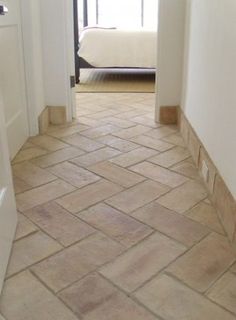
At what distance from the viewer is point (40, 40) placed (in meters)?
2.52

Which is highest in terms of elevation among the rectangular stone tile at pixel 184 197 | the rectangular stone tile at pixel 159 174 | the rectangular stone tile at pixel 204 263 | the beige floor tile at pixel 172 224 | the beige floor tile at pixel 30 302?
the rectangular stone tile at pixel 159 174

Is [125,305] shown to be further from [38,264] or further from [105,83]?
[105,83]

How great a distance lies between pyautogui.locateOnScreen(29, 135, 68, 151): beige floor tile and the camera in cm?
230

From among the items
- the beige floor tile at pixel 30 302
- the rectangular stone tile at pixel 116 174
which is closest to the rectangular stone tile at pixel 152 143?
the rectangular stone tile at pixel 116 174

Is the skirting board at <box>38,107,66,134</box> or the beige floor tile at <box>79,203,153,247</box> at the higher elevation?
the skirting board at <box>38,107,66,134</box>

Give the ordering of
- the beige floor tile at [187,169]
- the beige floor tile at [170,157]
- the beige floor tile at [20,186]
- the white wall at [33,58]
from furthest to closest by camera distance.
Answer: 1. the white wall at [33,58]
2. the beige floor tile at [170,157]
3. the beige floor tile at [187,169]
4. the beige floor tile at [20,186]

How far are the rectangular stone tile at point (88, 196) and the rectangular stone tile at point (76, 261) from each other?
250mm

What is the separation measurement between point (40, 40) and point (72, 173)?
112 centimetres

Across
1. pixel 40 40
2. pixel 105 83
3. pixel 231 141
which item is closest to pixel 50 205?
pixel 231 141

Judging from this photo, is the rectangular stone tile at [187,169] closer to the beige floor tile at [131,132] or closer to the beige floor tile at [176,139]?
the beige floor tile at [176,139]

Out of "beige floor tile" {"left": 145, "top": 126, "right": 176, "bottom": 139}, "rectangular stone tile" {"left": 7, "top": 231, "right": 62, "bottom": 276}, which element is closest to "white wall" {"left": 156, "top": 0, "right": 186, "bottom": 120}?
"beige floor tile" {"left": 145, "top": 126, "right": 176, "bottom": 139}

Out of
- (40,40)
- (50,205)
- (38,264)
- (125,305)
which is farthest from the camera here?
(40,40)

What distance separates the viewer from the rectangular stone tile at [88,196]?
160 cm

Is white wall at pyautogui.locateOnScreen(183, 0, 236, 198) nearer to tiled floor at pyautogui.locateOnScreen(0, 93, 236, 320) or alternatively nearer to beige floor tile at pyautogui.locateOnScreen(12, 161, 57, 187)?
tiled floor at pyautogui.locateOnScreen(0, 93, 236, 320)
